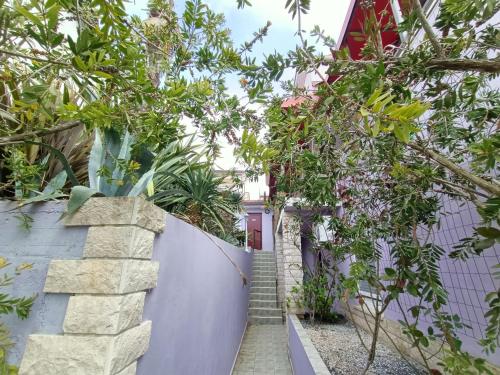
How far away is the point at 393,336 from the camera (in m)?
3.16

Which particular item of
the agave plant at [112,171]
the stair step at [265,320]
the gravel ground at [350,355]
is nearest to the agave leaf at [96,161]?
the agave plant at [112,171]

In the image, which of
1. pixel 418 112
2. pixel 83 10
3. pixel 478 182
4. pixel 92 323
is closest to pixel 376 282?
pixel 478 182

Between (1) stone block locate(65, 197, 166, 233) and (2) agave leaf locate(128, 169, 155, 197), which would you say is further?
(2) agave leaf locate(128, 169, 155, 197)

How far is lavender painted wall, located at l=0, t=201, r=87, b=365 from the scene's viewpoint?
3.18 ft

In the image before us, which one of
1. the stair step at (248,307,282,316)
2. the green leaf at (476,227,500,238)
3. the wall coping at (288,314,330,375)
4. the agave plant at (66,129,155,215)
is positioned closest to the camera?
the green leaf at (476,227,500,238)

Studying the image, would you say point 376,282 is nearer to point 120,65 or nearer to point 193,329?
point 193,329

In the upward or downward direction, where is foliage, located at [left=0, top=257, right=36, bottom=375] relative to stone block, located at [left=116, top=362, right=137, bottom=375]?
upward

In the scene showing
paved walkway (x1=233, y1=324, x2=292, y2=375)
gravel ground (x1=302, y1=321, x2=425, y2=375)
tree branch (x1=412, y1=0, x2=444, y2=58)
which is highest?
tree branch (x1=412, y1=0, x2=444, y2=58)

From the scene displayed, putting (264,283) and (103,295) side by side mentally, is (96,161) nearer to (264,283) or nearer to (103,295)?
(103,295)

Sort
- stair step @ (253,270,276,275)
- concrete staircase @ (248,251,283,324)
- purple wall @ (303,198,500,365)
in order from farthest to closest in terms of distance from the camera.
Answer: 1. stair step @ (253,270,276,275)
2. concrete staircase @ (248,251,283,324)
3. purple wall @ (303,198,500,365)

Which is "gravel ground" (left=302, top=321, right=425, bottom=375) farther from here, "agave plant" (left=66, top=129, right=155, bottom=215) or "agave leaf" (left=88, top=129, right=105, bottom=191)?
"agave leaf" (left=88, top=129, right=105, bottom=191)

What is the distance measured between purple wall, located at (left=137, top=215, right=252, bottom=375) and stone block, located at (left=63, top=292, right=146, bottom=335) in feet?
0.89

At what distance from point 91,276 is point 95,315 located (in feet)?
0.48

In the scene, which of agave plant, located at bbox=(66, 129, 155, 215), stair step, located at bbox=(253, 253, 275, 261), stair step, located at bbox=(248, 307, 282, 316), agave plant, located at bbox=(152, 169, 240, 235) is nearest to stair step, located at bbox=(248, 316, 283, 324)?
stair step, located at bbox=(248, 307, 282, 316)
